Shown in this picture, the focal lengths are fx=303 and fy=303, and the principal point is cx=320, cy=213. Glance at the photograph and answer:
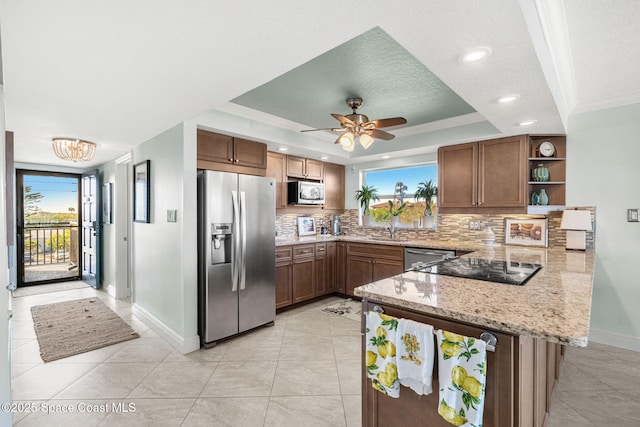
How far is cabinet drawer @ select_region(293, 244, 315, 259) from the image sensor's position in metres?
4.00

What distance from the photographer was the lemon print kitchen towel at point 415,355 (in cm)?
122

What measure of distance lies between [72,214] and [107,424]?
5.37 meters

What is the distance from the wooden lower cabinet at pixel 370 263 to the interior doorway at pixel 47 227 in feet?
17.2

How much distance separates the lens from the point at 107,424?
6.25 feet

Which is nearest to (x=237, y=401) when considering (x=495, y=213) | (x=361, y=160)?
(x=495, y=213)

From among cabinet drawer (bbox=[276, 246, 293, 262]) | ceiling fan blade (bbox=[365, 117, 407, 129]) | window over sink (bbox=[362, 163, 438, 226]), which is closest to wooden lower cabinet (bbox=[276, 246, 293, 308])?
cabinet drawer (bbox=[276, 246, 293, 262])

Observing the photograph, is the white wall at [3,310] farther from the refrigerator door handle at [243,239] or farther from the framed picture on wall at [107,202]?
the framed picture on wall at [107,202]

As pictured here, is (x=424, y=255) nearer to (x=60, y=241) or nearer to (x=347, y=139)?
(x=347, y=139)

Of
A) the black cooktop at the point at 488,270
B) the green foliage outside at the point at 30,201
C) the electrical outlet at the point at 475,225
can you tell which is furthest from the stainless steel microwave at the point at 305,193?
the green foliage outside at the point at 30,201

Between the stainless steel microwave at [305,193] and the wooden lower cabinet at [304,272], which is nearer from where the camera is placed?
the wooden lower cabinet at [304,272]

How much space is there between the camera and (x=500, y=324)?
1.09 m

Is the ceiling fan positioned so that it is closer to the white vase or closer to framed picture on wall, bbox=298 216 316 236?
the white vase

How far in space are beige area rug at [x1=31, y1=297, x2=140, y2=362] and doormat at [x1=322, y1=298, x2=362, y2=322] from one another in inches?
88.9

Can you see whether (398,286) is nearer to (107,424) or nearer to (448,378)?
(448,378)
